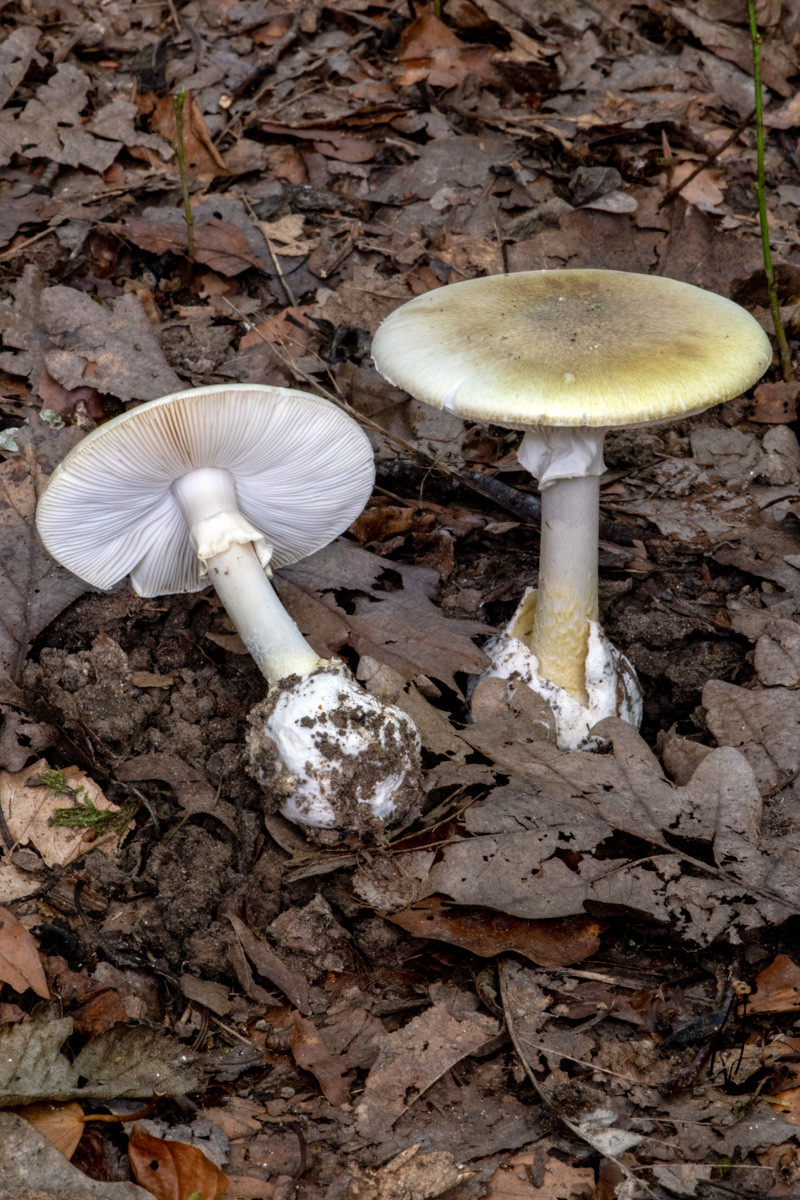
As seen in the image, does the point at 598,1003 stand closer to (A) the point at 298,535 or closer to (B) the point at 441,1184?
(B) the point at 441,1184

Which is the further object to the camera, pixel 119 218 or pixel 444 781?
pixel 119 218

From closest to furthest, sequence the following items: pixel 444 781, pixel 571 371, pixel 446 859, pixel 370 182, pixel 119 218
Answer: pixel 571 371
pixel 446 859
pixel 444 781
pixel 119 218
pixel 370 182

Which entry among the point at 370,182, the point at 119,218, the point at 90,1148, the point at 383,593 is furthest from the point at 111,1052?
the point at 370,182

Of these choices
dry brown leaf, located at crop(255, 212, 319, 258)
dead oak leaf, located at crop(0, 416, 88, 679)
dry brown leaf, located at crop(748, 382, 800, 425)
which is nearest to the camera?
dead oak leaf, located at crop(0, 416, 88, 679)

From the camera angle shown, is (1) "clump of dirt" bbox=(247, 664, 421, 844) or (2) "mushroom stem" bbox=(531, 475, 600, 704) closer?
(1) "clump of dirt" bbox=(247, 664, 421, 844)

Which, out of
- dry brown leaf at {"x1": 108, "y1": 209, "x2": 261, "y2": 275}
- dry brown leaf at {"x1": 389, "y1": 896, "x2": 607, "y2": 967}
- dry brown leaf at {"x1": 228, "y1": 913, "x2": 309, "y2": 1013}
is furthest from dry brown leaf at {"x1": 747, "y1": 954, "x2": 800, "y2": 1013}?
dry brown leaf at {"x1": 108, "y1": 209, "x2": 261, "y2": 275}

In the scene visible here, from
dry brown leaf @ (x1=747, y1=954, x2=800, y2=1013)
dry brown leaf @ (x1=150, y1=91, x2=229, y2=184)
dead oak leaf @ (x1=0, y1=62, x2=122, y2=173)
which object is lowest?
dry brown leaf @ (x1=747, y1=954, x2=800, y2=1013)

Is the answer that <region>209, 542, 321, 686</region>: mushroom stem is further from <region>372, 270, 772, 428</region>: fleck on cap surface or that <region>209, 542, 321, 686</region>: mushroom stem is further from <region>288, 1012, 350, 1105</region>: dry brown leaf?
<region>288, 1012, 350, 1105</region>: dry brown leaf

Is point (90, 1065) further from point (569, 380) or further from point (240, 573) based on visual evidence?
point (569, 380)
